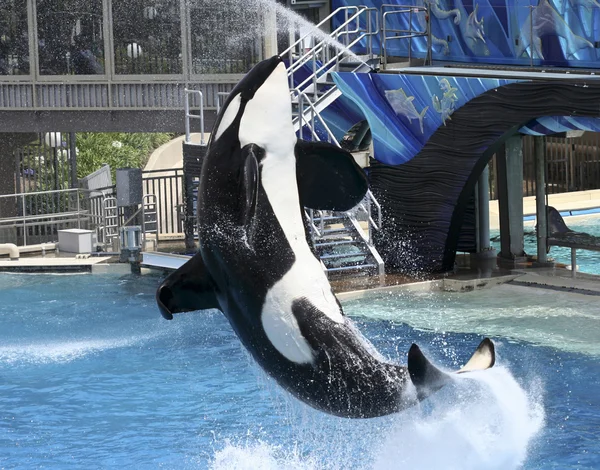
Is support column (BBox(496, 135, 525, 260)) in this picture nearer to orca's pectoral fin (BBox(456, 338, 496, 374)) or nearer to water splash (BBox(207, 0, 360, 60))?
water splash (BBox(207, 0, 360, 60))

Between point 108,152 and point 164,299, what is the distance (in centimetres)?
2115

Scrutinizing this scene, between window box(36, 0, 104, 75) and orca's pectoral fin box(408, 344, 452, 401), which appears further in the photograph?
window box(36, 0, 104, 75)

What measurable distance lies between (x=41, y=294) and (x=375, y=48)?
6.36m

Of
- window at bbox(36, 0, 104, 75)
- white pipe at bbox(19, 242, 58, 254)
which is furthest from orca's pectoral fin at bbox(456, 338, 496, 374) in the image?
window at bbox(36, 0, 104, 75)

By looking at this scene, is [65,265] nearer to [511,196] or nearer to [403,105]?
[403,105]

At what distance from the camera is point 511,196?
13812 millimetres

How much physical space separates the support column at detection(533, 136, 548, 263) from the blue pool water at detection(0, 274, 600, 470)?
1.09m

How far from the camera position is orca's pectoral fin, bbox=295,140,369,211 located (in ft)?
18.4

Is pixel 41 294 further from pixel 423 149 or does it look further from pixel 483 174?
pixel 483 174

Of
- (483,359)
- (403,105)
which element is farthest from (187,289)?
(403,105)

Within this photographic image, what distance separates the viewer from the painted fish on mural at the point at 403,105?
13.2 metres

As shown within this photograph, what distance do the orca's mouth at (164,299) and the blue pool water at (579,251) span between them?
10011mm

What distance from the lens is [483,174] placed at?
14.6m

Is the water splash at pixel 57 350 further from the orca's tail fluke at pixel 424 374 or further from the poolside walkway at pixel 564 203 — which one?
the poolside walkway at pixel 564 203
